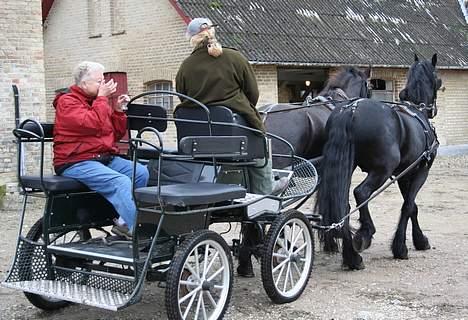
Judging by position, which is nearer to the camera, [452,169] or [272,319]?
[272,319]

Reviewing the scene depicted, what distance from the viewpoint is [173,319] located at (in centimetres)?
Answer: 448

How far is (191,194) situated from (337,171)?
247 cm

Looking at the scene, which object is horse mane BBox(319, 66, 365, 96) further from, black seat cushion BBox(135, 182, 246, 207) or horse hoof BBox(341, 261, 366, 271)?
black seat cushion BBox(135, 182, 246, 207)

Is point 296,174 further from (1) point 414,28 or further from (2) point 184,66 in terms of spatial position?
(1) point 414,28

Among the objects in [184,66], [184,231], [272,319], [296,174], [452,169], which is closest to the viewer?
[184,231]

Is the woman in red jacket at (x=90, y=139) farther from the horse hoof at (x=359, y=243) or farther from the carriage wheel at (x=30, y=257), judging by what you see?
the horse hoof at (x=359, y=243)

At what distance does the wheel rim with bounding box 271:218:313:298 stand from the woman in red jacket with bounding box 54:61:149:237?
3.91ft

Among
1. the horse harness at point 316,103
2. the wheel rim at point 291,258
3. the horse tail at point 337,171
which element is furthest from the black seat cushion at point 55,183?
the horse harness at point 316,103

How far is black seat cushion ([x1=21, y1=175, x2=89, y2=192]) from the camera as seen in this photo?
15.9ft

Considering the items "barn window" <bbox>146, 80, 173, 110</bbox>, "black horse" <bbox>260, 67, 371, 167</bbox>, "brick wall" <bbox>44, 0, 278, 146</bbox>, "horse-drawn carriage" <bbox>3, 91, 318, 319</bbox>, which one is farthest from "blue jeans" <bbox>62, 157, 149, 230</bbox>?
"barn window" <bbox>146, 80, 173, 110</bbox>

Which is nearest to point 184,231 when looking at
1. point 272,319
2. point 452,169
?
point 272,319

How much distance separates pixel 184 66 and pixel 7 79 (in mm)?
6926

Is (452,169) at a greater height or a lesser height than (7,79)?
lesser

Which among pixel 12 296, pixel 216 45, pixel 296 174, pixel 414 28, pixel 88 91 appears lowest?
pixel 12 296
